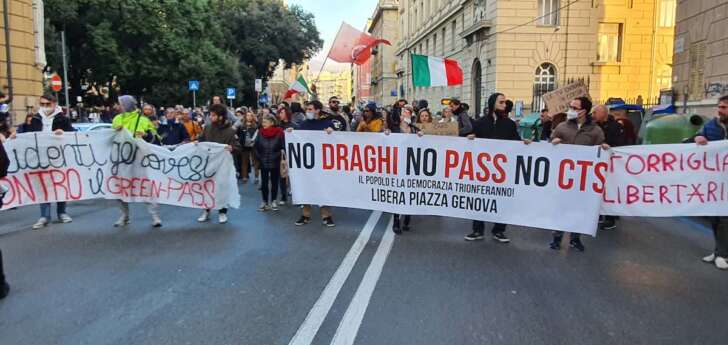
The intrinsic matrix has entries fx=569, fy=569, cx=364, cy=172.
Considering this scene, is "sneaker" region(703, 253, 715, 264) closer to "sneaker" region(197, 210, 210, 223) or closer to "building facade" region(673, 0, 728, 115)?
"sneaker" region(197, 210, 210, 223)

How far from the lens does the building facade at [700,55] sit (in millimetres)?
14227

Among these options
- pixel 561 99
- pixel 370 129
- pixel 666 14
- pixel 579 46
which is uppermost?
pixel 666 14

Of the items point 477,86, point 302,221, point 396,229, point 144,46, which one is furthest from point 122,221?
point 144,46

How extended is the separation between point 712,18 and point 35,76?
2014 cm

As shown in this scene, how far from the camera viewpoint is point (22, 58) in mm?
17812

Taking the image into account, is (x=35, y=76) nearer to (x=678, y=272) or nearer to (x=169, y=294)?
(x=169, y=294)

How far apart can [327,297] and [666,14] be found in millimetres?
31331

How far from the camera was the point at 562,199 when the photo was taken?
6.79m

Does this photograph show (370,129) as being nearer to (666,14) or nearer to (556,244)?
(556,244)

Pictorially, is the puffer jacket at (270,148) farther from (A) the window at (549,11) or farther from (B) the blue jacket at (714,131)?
(A) the window at (549,11)

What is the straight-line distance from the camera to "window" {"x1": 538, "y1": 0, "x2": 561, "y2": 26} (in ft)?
96.5

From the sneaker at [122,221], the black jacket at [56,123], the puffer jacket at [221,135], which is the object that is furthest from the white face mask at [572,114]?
the black jacket at [56,123]

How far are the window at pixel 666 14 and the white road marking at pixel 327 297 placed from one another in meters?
28.7

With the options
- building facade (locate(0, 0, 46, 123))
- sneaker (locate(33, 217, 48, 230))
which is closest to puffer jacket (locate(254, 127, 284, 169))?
sneaker (locate(33, 217, 48, 230))
